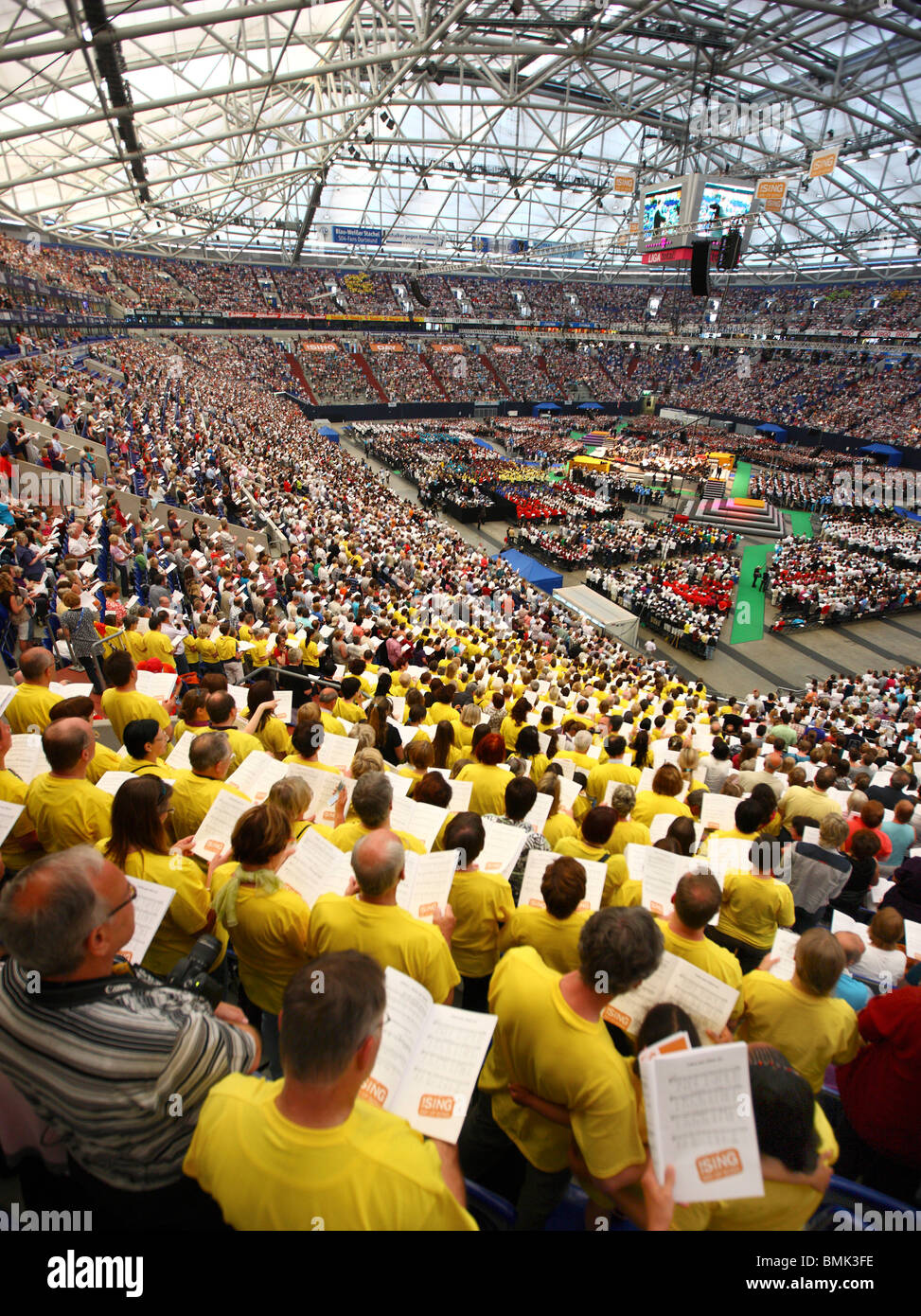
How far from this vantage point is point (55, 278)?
3409 cm

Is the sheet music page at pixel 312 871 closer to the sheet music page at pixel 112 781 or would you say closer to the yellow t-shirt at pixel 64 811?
the yellow t-shirt at pixel 64 811

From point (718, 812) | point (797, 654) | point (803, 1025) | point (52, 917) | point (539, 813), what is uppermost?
point (52, 917)

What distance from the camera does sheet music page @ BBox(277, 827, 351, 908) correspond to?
9.41 ft

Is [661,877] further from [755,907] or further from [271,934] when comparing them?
[271,934]

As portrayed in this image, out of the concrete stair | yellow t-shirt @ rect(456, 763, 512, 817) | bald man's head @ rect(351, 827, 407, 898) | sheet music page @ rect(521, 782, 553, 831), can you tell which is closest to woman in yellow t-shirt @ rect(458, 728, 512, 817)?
yellow t-shirt @ rect(456, 763, 512, 817)

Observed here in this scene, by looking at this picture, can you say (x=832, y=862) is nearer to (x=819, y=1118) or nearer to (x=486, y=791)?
(x=486, y=791)

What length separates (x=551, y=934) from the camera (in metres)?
2.77

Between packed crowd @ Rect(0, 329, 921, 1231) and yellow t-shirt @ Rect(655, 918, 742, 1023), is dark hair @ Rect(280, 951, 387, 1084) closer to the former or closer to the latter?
packed crowd @ Rect(0, 329, 921, 1231)

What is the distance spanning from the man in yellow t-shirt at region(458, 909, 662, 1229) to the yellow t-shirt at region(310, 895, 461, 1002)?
283mm

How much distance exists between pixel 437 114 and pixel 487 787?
38.9 meters

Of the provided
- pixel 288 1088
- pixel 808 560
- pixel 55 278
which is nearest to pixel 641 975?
pixel 288 1088

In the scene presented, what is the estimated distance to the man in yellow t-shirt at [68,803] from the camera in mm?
3113

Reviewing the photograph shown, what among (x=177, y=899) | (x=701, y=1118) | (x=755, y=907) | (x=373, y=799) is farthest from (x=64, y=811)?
(x=755, y=907)

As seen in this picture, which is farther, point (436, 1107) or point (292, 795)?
point (292, 795)
